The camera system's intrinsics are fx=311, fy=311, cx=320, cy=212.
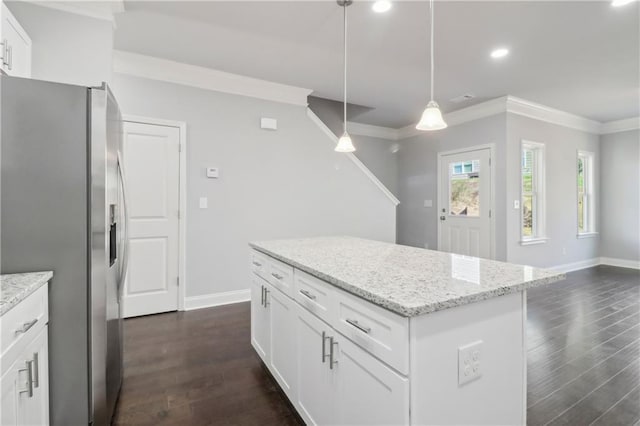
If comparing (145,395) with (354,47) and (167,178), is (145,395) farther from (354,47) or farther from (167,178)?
(354,47)

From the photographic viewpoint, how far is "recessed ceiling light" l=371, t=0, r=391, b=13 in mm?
2371

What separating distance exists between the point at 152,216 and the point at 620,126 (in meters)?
8.06

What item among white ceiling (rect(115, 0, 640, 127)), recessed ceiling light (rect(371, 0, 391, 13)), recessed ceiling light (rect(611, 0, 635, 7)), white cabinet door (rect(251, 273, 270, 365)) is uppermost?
white ceiling (rect(115, 0, 640, 127))

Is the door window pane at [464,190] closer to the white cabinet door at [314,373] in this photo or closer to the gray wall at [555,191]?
the gray wall at [555,191]

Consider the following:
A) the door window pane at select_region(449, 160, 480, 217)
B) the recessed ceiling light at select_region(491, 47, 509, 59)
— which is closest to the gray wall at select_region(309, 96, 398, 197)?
the door window pane at select_region(449, 160, 480, 217)

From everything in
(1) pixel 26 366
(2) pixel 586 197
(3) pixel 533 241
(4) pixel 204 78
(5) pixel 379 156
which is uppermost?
(4) pixel 204 78

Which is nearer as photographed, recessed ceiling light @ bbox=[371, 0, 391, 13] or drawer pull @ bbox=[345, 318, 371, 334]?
drawer pull @ bbox=[345, 318, 371, 334]

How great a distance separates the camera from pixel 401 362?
3.22 ft

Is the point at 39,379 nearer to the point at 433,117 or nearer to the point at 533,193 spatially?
the point at 433,117

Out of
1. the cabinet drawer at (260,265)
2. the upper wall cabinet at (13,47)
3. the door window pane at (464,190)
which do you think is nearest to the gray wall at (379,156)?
the door window pane at (464,190)

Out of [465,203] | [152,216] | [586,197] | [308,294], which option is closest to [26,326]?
[308,294]

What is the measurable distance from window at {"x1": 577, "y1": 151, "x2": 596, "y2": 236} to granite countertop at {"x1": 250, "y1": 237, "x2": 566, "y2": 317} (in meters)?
6.04

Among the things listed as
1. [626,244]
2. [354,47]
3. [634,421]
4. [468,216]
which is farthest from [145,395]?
[626,244]

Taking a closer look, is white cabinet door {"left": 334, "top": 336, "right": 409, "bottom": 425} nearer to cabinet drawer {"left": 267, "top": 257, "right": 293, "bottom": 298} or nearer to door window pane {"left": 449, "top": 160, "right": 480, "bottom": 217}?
cabinet drawer {"left": 267, "top": 257, "right": 293, "bottom": 298}
